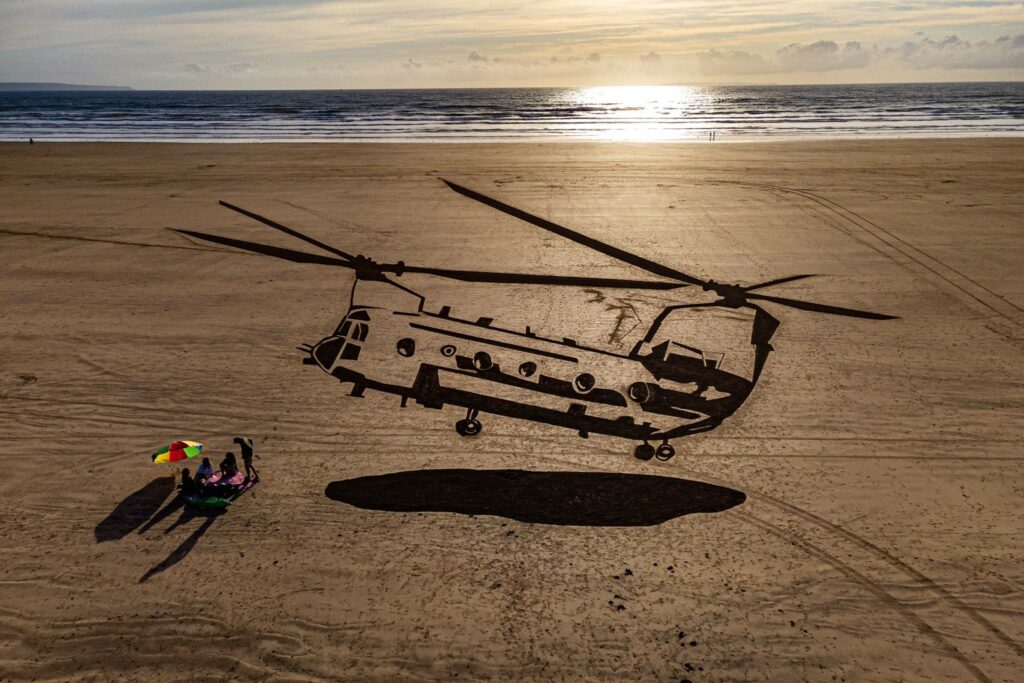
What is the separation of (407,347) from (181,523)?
15.9 ft

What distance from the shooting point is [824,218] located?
18.1m

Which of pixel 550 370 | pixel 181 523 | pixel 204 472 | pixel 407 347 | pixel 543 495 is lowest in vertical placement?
pixel 181 523

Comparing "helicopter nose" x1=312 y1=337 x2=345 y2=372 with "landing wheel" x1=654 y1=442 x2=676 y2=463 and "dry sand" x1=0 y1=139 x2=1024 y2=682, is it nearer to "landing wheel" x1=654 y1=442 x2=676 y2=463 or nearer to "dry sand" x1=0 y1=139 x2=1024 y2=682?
"dry sand" x1=0 y1=139 x2=1024 y2=682

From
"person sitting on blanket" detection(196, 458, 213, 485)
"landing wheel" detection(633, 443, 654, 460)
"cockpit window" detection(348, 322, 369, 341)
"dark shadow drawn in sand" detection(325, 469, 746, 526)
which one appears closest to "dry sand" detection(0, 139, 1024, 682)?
"dark shadow drawn in sand" detection(325, 469, 746, 526)

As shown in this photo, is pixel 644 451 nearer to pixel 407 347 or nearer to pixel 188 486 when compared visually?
pixel 407 347

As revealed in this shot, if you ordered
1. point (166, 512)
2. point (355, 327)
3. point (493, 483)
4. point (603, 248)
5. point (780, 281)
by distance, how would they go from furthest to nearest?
point (603, 248) < point (780, 281) < point (355, 327) < point (493, 483) < point (166, 512)

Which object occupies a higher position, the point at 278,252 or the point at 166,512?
the point at 278,252

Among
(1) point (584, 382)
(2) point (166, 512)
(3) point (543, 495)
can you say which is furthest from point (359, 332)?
(3) point (543, 495)

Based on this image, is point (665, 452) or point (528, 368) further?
point (528, 368)

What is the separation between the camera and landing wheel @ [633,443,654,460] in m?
8.45

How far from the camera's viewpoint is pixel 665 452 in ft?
28.1

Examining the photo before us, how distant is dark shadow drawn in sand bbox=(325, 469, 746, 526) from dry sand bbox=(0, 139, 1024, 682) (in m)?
0.14

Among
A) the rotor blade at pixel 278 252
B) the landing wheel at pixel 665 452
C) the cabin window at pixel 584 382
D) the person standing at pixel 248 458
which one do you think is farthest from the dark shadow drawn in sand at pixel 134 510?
the rotor blade at pixel 278 252

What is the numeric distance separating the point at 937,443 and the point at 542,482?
5.72 metres
